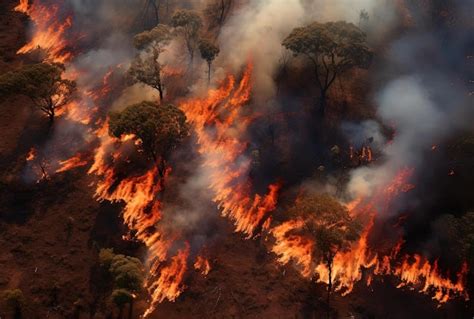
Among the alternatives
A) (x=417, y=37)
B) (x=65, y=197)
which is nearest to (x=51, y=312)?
(x=65, y=197)

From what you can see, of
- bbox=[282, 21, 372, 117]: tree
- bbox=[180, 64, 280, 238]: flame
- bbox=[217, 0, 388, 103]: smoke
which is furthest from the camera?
bbox=[217, 0, 388, 103]: smoke

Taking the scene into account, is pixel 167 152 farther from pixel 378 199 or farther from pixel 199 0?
pixel 199 0

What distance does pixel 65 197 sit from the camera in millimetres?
54000

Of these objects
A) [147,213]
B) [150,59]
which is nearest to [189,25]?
[150,59]

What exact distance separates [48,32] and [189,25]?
30833 mm

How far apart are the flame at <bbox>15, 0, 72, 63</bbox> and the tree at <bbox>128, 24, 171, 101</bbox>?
1699cm

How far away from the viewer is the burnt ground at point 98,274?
4378 cm

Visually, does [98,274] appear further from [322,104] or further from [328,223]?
[322,104]

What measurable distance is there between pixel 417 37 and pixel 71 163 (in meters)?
64.0

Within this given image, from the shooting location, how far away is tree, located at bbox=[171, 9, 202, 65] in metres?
70.4

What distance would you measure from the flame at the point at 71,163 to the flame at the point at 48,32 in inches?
1005

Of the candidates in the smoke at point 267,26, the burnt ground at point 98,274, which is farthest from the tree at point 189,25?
the burnt ground at point 98,274

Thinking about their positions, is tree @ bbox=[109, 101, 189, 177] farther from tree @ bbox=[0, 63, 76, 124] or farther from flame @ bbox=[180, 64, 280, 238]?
tree @ bbox=[0, 63, 76, 124]

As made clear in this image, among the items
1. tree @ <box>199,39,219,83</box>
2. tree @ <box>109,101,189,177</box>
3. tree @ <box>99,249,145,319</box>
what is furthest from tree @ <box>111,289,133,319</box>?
tree @ <box>199,39,219,83</box>
